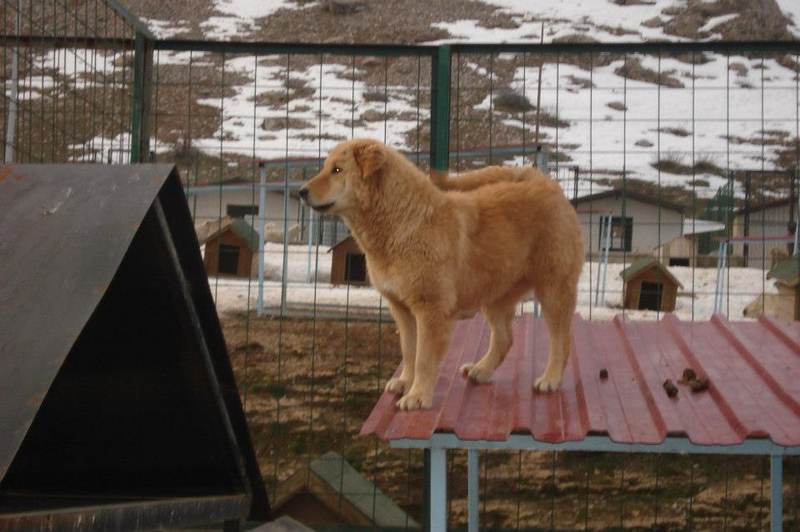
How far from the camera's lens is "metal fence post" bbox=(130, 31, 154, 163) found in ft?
18.2

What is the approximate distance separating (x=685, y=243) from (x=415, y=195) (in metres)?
9.34

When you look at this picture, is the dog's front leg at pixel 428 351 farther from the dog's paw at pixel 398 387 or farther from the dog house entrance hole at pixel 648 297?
the dog house entrance hole at pixel 648 297

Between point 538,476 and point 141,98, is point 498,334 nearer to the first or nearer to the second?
point 141,98

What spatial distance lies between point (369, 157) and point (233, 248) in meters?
4.82

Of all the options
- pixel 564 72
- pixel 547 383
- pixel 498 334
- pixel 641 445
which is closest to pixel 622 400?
pixel 547 383

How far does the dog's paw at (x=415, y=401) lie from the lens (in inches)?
153

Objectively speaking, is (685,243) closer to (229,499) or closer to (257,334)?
(257,334)

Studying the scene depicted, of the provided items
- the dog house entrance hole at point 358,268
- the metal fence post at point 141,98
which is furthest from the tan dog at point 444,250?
the dog house entrance hole at point 358,268

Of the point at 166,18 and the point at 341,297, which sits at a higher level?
the point at 166,18

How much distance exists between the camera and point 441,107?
5.46 meters

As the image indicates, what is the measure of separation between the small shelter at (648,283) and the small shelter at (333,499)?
2.82 metres

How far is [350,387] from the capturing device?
8.79m

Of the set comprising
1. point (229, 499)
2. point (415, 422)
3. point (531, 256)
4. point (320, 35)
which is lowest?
point (229, 499)

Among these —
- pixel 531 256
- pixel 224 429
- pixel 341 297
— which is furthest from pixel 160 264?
pixel 341 297
